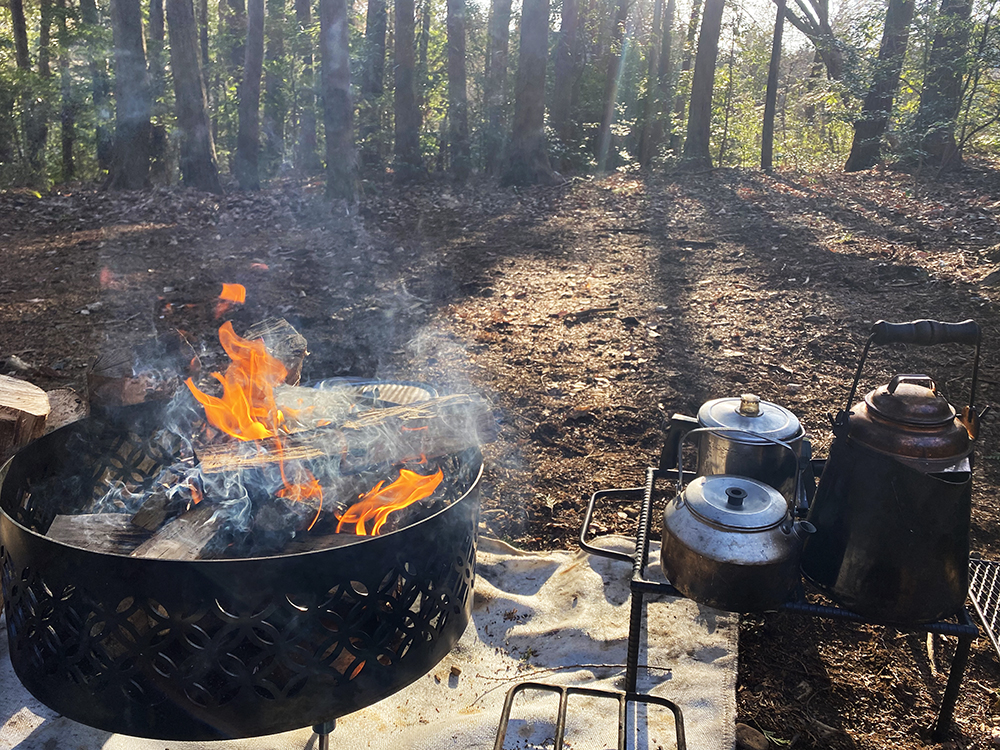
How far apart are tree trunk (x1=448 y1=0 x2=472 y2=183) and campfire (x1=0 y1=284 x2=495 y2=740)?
12.4 metres

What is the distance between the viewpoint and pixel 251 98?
1595cm

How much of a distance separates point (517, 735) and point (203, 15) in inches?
1176

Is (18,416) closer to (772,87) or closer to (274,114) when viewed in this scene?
(772,87)

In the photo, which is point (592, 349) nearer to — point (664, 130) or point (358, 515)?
point (358, 515)

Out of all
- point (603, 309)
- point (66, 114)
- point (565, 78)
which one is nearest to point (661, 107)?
point (565, 78)

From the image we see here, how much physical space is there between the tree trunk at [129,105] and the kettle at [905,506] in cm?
1374

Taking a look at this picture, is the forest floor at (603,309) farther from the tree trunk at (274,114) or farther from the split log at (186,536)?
→ the tree trunk at (274,114)

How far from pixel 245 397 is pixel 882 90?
1501 centimetres

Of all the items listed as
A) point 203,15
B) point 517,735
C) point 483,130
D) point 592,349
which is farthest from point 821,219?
point 203,15

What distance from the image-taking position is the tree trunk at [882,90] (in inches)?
503

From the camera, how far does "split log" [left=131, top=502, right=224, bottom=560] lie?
85.4 inches

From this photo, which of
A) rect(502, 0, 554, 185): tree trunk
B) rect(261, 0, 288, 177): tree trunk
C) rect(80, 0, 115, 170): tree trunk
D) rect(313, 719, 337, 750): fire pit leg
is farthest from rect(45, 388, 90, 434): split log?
rect(261, 0, 288, 177): tree trunk

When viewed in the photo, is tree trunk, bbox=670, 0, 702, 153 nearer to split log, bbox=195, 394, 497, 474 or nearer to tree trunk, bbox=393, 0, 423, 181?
tree trunk, bbox=393, 0, 423, 181

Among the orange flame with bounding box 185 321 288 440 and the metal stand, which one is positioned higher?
the orange flame with bounding box 185 321 288 440
